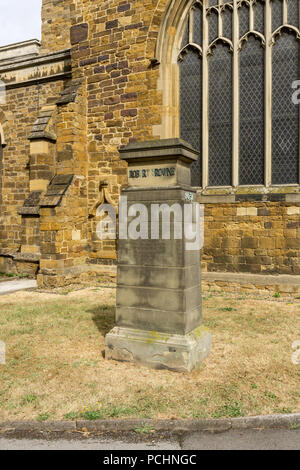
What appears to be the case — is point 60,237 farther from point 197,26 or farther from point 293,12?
point 293,12

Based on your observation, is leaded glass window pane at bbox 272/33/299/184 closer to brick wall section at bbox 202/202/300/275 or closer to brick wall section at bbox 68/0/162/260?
brick wall section at bbox 202/202/300/275

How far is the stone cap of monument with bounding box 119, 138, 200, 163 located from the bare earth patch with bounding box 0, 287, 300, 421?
8.06 ft

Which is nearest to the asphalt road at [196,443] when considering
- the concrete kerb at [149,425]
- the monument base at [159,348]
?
the concrete kerb at [149,425]

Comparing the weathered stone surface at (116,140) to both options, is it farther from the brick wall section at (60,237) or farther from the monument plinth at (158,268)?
the monument plinth at (158,268)

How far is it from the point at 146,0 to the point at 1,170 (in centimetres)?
732

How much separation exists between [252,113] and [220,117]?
76 cm

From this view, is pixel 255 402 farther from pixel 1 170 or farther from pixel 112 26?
pixel 1 170

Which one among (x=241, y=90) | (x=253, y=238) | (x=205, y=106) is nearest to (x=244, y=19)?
(x=241, y=90)

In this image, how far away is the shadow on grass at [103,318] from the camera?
240 inches

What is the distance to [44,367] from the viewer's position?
4.50 meters

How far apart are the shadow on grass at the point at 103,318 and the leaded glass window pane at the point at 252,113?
170 inches

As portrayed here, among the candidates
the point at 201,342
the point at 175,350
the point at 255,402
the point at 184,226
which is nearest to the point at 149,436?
the point at 255,402

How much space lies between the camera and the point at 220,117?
30.8 ft

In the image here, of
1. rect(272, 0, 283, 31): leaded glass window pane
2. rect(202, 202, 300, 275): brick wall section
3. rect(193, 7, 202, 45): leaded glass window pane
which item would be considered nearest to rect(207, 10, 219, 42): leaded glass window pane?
rect(193, 7, 202, 45): leaded glass window pane
